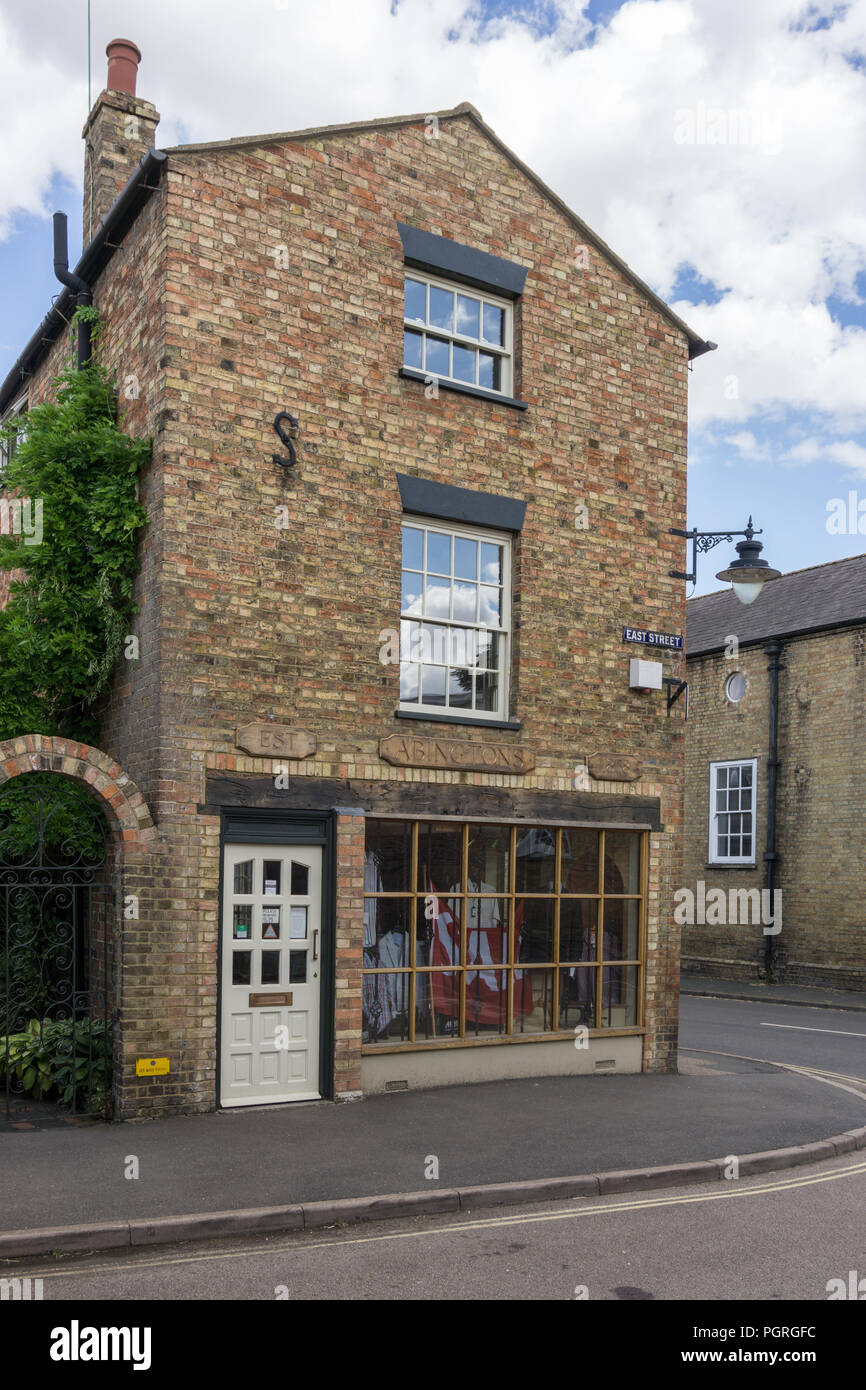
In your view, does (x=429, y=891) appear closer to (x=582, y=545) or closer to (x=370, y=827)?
(x=370, y=827)

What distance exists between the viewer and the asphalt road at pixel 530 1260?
18.5 feet

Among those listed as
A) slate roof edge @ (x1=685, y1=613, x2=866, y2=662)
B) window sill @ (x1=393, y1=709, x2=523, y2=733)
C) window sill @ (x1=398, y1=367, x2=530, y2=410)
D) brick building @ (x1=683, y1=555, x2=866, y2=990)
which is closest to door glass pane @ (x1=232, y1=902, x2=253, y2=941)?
window sill @ (x1=393, y1=709, x2=523, y2=733)

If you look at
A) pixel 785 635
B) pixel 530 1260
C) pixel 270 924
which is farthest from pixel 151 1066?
pixel 785 635

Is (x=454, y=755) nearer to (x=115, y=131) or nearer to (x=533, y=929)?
(x=533, y=929)

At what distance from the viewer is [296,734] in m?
9.95

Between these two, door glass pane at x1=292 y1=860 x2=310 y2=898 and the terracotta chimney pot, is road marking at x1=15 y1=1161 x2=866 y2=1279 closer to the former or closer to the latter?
door glass pane at x1=292 y1=860 x2=310 y2=898

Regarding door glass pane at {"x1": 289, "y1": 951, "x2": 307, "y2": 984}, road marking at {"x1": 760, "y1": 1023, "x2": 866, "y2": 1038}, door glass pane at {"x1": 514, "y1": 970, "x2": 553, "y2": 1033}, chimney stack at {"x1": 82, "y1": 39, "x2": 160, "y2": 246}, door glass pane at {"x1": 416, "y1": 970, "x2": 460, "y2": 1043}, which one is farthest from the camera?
road marking at {"x1": 760, "y1": 1023, "x2": 866, "y2": 1038}

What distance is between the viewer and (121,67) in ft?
42.5

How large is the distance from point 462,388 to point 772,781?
1564 centimetres

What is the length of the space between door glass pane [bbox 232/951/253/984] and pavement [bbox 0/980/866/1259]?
41.2 inches

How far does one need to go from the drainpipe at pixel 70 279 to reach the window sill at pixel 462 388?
320 cm

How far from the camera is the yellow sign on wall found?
352 inches

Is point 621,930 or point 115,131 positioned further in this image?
point 115,131
